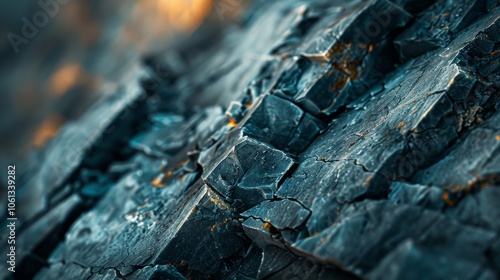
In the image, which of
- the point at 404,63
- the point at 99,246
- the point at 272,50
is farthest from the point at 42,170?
the point at 404,63

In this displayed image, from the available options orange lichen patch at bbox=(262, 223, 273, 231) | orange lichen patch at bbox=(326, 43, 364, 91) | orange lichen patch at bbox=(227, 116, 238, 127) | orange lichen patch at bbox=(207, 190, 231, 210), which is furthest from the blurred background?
orange lichen patch at bbox=(262, 223, 273, 231)

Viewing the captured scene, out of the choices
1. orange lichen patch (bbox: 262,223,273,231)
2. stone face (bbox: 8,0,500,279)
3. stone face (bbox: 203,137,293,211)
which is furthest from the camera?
stone face (bbox: 203,137,293,211)

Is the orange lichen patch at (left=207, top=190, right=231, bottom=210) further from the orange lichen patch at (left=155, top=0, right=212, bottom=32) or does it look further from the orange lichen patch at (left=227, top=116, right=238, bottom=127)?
the orange lichen patch at (left=155, top=0, right=212, bottom=32)

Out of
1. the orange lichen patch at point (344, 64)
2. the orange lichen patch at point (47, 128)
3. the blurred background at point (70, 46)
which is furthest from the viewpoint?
the blurred background at point (70, 46)

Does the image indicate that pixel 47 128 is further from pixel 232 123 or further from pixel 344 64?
pixel 344 64

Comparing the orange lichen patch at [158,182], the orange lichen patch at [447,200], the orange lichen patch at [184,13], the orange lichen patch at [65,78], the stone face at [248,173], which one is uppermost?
the orange lichen patch at [65,78]

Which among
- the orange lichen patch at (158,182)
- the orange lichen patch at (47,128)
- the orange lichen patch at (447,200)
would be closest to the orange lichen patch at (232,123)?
the orange lichen patch at (158,182)

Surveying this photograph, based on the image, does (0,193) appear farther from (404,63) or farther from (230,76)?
(404,63)

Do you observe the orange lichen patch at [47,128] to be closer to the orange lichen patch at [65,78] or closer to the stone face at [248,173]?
the orange lichen patch at [65,78]
